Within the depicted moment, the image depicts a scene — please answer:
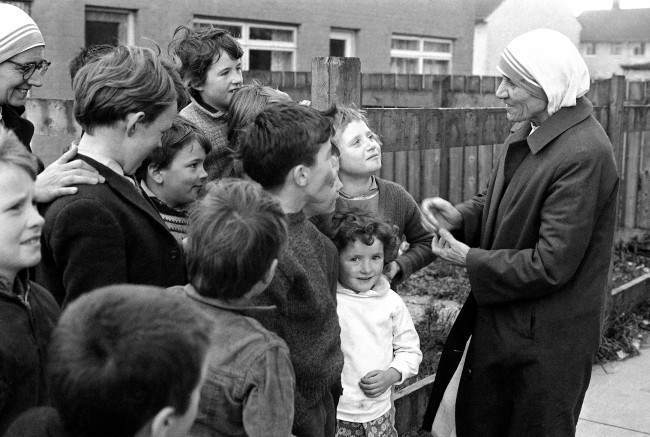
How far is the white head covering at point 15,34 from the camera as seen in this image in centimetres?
307

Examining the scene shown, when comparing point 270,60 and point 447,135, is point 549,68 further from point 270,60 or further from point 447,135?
point 270,60

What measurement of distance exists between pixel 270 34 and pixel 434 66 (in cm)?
525

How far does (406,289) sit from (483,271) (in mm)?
3230

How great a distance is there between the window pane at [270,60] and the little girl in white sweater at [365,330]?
38.9ft

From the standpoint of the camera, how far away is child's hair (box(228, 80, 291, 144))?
11.1ft

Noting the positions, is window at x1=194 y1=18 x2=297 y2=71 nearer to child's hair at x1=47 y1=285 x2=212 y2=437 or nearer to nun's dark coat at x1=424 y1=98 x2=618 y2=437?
nun's dark coat at x1=424 y1=98 x2=618 y2=437

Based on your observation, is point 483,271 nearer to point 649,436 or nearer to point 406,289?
point 649,436

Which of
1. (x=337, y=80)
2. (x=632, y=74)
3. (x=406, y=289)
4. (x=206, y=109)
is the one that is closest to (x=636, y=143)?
(x=406, y=289)

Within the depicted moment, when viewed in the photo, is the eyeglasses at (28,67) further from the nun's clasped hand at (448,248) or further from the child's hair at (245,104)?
the nun's clasped hand at (448,248)

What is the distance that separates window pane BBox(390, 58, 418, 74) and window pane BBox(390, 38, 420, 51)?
25 centimetres

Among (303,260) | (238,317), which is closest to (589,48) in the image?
(303,260)

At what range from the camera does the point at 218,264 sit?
87.4 inches

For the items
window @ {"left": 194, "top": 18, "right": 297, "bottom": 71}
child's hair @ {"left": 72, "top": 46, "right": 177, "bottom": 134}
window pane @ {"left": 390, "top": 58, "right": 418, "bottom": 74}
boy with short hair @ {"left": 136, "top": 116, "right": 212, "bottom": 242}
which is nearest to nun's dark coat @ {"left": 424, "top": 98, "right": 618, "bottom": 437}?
boy with short hair @ {"left": 136, "top": 116, "right": 212, "bottom": 242}

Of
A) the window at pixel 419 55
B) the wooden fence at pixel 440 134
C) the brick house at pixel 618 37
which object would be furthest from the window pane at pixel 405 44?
the brick house at pixel 618 37
